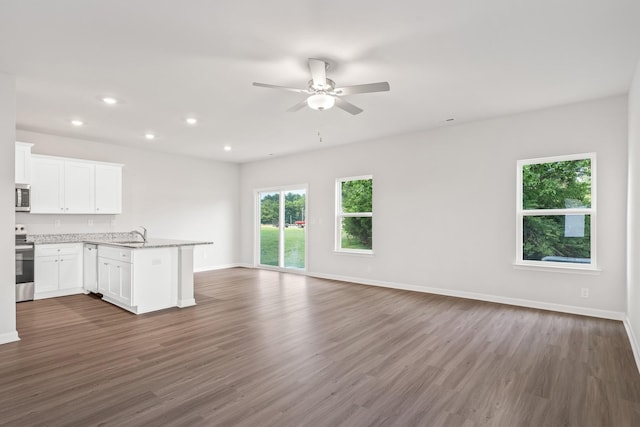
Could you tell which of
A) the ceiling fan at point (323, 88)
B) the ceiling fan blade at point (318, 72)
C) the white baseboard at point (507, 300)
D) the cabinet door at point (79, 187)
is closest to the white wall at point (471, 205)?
the white baseboard at point (507, 300)

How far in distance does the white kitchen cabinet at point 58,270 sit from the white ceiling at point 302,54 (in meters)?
2.04

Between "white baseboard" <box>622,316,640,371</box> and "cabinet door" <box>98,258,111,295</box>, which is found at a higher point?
"cabinet door" <box>98,258,111,295</box>

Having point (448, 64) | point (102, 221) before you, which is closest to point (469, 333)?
point (448, 64)

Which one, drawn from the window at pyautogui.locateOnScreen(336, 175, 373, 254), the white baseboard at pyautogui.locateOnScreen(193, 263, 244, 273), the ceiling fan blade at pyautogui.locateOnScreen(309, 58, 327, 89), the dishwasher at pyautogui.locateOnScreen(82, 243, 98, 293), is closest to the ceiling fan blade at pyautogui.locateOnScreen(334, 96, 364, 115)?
the ceiling fan blade at pyautogui.locateOnScreen(309, 58, 327, 89)

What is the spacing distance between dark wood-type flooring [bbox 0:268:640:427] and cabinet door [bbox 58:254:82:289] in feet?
2.87

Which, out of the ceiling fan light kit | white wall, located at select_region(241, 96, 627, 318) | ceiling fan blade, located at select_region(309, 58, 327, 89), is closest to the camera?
ceiling fan blade, located at select_region(309, 58, 327, 89)

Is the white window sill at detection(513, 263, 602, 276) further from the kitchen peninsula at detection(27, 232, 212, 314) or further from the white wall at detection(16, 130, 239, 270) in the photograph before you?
the white wall at detection(16, 130, 239, 270)

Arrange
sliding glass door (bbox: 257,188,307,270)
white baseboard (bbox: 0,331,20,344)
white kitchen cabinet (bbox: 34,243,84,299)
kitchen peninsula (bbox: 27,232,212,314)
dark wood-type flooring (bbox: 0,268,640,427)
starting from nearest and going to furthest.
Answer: dark wood-type flooring (bbox: 0,268,640,427), white baseboard (bbox: 0,331,20,344), kitchen peninsula (bbox: 27,232,212,314), white kitchen cabinet (bbox: 34,243,84,299), sliding glass door (bbox: 257,188,307,270)

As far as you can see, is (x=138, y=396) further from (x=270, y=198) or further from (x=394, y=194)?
(x=270, y=198)

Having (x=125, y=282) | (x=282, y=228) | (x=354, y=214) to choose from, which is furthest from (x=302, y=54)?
(x=282, y=228)

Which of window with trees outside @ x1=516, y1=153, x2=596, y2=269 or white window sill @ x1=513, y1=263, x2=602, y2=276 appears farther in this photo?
window with trees outside @ x1=516, y1=153, x2=596, y2=269

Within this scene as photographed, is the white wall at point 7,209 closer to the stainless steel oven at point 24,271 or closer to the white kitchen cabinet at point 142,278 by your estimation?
the white kitchen cabinet at point 142,278

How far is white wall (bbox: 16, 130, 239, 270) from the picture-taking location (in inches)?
239

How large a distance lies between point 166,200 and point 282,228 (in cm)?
264
